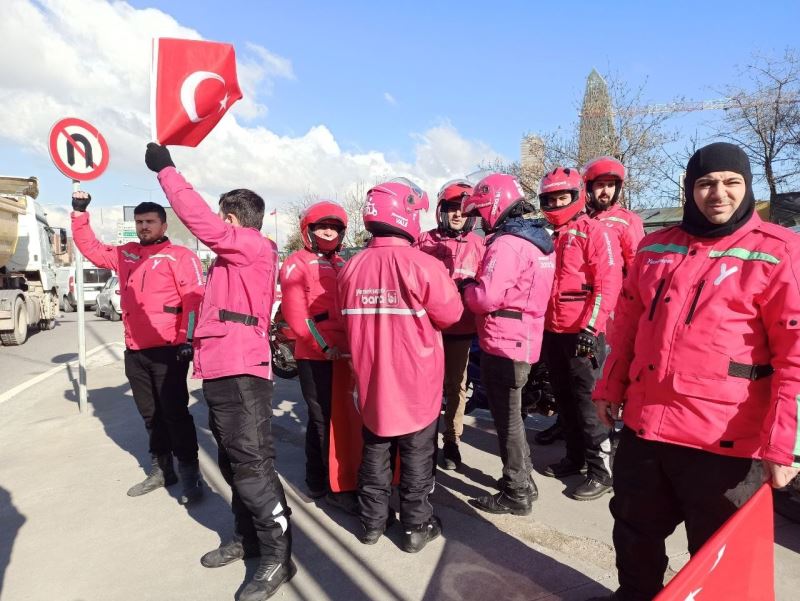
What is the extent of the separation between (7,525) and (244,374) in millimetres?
2182

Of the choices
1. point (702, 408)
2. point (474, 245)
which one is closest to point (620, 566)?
point (702, 408)

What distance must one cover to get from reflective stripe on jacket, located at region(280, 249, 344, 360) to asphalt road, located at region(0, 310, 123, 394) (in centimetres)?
639

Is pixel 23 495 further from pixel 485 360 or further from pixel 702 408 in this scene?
pixel 702 408

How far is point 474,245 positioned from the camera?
443 cm

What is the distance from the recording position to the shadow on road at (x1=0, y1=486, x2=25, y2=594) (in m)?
3.18

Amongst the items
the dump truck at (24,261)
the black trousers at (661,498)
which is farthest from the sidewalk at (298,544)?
the dump truck at (24,261)

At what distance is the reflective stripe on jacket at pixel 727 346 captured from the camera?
5.91 ft

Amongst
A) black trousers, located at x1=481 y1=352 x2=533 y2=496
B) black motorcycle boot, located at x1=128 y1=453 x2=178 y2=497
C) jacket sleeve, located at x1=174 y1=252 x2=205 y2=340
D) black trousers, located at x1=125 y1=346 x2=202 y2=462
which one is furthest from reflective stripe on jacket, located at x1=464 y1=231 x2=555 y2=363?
black motorcycle boot, located at x1=128 y1=453 x2=178 y2=497

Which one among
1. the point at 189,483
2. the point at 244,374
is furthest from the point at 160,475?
the point at 244,374

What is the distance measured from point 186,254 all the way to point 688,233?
332cm

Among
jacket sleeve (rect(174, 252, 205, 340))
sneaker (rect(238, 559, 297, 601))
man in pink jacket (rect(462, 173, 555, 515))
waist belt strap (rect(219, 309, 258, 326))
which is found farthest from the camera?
jacket sleeve (rect(174, 252, 205, 340))

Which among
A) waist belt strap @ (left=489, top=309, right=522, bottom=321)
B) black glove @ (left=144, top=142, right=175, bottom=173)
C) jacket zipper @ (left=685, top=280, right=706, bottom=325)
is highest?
black glove @ (left=144, top=142, right=175, bottom=173)

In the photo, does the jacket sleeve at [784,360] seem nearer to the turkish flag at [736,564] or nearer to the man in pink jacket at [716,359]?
the man in pink jacket at [716,359]

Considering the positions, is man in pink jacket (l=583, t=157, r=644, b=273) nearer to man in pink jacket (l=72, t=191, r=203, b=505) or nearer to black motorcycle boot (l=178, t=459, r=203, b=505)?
man in pink jacket (l=72, t=191, r=203, b=505)
